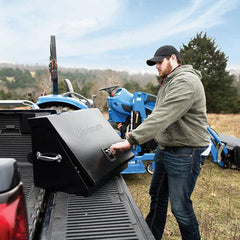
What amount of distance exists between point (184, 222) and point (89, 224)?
93 centimetres

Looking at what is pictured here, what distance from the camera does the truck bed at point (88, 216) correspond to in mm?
1207

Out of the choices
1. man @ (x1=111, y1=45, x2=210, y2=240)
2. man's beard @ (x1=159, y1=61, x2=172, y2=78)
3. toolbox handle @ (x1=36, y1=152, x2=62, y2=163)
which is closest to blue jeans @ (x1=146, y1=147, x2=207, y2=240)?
man @ (x1=111, y1=45, x2=210, y2=240)

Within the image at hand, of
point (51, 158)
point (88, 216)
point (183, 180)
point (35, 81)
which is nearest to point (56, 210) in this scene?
point (88, 216)

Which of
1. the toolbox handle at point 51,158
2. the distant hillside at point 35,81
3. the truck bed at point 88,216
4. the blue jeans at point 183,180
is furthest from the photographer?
the distant hillside at point 35,81

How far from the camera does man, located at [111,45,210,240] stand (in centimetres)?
171

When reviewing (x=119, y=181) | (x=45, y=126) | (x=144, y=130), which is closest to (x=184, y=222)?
(x=119, y=181)

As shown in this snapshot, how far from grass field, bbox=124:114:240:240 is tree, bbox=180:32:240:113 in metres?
21.0

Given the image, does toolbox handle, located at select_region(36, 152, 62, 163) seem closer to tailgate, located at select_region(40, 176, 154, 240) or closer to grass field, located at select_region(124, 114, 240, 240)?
tailgate, located at select_region(40, 176, 154, 240)

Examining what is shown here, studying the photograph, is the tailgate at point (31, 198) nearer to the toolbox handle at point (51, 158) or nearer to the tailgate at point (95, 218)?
the tailgate at point (95, 218)

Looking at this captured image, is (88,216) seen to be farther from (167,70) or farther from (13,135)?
(167,70)

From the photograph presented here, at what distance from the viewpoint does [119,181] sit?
1.91 m

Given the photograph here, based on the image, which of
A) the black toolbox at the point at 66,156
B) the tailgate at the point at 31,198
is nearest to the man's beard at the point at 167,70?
the black toolbox at the point at 66,156

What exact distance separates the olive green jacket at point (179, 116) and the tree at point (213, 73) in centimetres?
2388

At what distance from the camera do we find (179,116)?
5.79 ft
